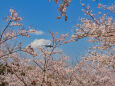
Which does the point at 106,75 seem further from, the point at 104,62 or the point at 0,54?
the point at 0,54

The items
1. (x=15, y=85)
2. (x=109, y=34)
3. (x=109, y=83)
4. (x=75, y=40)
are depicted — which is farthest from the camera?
(x=109, y=83)

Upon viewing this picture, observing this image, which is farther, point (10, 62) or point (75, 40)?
point (10, 62)

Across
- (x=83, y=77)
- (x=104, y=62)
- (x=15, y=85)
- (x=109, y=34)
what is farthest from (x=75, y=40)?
(x=83, y=77)

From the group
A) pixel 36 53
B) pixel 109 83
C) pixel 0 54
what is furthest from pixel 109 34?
pixel 109 83

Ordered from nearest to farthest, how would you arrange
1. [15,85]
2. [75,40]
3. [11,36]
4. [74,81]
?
[75,40] → [11,36] → [15,85] → [74,81]

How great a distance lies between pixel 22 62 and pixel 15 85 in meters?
1.41

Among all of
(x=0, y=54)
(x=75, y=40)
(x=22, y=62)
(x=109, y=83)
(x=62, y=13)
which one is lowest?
(x=109, y=83)

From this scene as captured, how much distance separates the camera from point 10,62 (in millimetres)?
8672

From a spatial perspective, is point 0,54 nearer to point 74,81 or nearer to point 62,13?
point 74,81

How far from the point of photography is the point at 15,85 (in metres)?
9.25

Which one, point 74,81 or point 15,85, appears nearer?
point 15,85

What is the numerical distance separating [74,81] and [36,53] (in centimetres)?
330

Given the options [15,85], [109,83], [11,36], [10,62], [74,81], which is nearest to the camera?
[11,36]

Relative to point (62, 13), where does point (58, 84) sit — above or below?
below
